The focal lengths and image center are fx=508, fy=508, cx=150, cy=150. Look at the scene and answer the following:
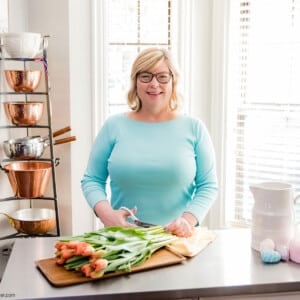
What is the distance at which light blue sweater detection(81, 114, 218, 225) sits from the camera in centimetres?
Result: 191

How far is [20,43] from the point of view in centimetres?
262

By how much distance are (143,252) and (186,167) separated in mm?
530

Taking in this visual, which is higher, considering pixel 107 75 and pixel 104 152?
pixel 107 75

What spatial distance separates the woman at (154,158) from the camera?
191 centimetres

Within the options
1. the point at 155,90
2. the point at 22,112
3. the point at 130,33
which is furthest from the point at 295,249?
the point at 130,33

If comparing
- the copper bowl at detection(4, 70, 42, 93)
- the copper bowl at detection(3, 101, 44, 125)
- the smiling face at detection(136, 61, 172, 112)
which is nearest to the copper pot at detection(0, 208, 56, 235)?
the copper bowl at detection(3, 101, 44, 125)

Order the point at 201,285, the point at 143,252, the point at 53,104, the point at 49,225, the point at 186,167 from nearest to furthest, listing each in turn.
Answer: the point at 201,285 → the point at 143,252 → the point at 186,167 → the point at 49,225 → the point at 53,104

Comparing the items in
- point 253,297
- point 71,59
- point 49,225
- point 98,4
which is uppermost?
point 98,4

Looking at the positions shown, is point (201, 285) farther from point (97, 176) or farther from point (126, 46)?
point (126, 46)

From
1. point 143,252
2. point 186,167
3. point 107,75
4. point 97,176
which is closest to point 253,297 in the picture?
point 143,252

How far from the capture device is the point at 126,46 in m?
3.06

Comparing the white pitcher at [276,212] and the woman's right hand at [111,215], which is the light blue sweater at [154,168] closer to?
the woman's right hand at [111,215]

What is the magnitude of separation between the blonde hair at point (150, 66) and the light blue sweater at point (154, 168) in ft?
0.29

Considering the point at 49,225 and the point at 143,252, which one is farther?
the point at 49,225
